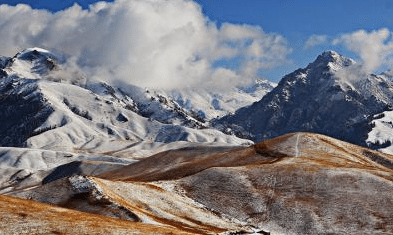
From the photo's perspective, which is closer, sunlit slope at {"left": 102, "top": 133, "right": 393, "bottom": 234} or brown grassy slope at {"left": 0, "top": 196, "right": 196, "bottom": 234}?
brown grassy slope at {"left": 0, "top": 196, "right": 196, "bottom": 234}

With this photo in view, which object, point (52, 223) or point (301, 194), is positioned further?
point (301, 194)

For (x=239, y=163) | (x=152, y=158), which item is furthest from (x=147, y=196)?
(x=152, y=158)

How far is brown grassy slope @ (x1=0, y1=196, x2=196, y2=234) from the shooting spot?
53156 millimetres

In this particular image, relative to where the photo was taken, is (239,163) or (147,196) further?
(239,163)

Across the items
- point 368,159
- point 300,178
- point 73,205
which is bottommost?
point 73,205

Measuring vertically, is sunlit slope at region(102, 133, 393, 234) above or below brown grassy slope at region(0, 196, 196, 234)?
above

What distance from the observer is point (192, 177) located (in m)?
110

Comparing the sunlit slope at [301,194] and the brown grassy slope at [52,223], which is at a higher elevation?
the sunlit slope at [301,194]

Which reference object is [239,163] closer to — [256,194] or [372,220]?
[256,194]

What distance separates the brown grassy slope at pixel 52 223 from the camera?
5316 centimetres

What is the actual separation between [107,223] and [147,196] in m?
32.5

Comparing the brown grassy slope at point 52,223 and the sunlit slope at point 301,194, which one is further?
the sunlit slope at point 301,194

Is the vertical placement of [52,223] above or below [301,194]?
below

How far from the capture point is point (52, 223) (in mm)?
55281
